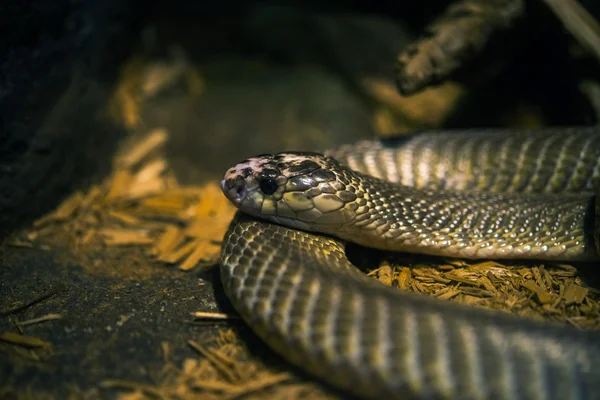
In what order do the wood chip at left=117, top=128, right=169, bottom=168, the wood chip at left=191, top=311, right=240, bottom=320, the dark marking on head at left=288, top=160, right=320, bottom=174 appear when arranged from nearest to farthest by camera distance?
1. the wood chip at left=191, top=311, right=240, bottom=320
2. the dark marking on head at left=288, top=160, right=320, bottom=174
3. the wood chip at left=117, top=128, right=169, bottom=168

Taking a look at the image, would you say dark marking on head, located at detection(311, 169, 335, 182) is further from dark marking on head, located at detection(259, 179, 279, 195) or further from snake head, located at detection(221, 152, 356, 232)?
dark marking on head, located at detection(259, 179, 279, 195)

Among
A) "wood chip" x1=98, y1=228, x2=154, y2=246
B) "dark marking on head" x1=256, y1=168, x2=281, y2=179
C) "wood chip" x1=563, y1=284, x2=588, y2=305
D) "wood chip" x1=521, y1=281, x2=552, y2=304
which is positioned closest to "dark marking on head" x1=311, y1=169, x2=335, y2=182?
"dark marking on head" x1=256, y1=168, x2=281, y2=179

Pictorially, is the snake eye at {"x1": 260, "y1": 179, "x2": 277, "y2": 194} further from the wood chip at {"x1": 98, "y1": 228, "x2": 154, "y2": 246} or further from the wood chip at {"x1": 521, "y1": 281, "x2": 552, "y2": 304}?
the wood chip at {"x1": 521, "y1": 281, "x2": 552, "y2": 304}

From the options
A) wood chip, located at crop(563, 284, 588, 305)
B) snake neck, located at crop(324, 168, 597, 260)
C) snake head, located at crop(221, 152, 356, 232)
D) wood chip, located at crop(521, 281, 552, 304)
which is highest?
snake head, located at crop(221, 152, 356, 232)

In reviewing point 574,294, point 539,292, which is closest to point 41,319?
point 539,292

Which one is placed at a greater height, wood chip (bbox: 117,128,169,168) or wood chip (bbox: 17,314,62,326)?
wood chip (bbox: 117,128,169,168)

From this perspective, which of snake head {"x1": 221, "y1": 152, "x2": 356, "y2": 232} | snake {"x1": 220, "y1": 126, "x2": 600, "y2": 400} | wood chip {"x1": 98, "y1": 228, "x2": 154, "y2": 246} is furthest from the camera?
wood chip {"x1": 98, "y1": 228, "x2": 154, "y2": 246}

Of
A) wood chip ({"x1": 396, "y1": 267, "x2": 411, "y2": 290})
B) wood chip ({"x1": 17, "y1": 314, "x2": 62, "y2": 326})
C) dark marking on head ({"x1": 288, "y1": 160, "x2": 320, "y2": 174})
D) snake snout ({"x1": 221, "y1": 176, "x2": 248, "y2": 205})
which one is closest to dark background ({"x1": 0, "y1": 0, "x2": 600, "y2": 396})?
wood chip ({"x1": 17, "y1": 314, "x2": 62, "y2": 326})

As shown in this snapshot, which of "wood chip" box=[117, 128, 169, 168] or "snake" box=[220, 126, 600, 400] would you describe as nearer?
"snake" box=[220, 126, 600, 400]

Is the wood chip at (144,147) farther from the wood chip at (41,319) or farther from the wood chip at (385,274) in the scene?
the wood chip at (385,274)
